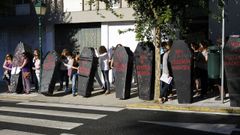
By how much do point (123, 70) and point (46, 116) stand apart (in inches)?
146

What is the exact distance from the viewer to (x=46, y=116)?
11742 millimetres

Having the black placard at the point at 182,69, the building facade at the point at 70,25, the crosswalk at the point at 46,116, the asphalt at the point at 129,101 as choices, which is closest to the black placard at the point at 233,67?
the asphalt at the point at 129,101

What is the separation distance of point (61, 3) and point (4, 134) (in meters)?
13.4

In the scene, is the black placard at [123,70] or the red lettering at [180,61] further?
the black placard at [123,70]

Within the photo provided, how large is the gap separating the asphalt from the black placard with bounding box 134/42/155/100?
0.34 metres

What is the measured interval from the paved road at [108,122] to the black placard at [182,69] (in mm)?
1277

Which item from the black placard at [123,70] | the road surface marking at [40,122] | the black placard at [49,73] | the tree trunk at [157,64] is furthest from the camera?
→ the black placard at [49,73]

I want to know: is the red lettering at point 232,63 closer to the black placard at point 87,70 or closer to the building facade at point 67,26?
the black placard at point 87,70

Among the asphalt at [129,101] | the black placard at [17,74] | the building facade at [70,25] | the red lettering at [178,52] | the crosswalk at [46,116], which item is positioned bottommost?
the crosswalk at [46,116]

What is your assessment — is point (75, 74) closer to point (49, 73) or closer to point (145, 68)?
point (49, 73)

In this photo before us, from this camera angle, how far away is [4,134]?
31.1 feet

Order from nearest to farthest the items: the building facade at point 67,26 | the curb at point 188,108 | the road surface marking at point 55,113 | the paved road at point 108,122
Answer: the paved road at point 108,122
the road surface marking at point 55,113
the curb at point 188,108
the building facade at point 67,26

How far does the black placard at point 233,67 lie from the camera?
12219 millimetres

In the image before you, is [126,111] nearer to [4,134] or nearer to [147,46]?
[147,46]
